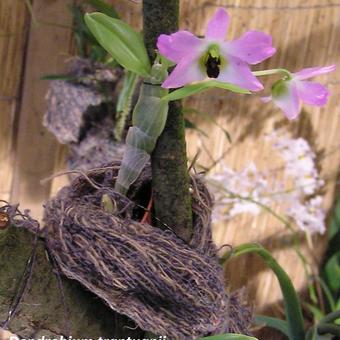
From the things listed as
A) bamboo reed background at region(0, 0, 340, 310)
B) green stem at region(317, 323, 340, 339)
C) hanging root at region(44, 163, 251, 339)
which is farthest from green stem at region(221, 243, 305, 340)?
bamboo reed background at region(0, 0, 340, 310)

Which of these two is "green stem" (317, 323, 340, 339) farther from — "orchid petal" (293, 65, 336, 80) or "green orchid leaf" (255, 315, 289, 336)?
"orchid petal" (293, 65, 336, 80)

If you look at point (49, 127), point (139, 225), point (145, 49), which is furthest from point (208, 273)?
point (49, 127)

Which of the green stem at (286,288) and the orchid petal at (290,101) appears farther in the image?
the green stem at (286,288)

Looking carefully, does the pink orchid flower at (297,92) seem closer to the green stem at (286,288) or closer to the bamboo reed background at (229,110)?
the green stem at (286,288)

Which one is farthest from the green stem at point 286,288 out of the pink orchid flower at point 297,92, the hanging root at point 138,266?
the pink orchid flower at point 297,92

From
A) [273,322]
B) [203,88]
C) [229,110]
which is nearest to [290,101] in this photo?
[203,88]

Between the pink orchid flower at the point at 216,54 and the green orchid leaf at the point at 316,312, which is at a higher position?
the pink orchid flower at the point at 216,54
